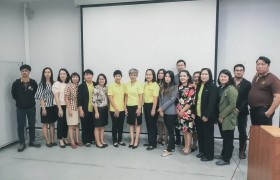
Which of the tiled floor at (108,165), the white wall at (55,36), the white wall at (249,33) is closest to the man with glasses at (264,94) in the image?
the tiled floor at (108,165)

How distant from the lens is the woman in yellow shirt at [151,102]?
13.3ft

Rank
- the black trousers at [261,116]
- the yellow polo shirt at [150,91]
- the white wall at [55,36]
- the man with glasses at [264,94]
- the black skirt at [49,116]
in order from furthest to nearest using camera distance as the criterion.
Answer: the white wall at [55,36] → the black skirt at [49,116] → the yellow polo shirt at [150,91] → the black trousers at [261,116] → the man with glasses at [264,94]

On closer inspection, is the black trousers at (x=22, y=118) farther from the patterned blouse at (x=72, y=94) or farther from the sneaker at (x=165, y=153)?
the sneaker at (x=165, y=153)

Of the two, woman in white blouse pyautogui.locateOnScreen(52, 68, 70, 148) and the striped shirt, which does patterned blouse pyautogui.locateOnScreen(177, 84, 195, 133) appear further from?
the striped shirt

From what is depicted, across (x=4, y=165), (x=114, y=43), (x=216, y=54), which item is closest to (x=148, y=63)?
(x=114, y=43)

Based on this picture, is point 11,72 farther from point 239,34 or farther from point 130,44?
point 239,34

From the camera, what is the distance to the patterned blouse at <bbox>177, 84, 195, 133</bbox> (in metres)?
3.75

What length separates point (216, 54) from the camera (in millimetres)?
4324

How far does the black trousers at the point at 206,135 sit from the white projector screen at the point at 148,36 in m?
1.25

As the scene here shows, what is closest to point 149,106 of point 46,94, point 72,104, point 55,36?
point 72,104

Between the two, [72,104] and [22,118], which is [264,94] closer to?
[72,104]

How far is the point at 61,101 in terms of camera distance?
4.23 m

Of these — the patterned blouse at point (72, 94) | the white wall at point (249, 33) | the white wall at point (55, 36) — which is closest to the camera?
the patterned blouse at point (72, 94)

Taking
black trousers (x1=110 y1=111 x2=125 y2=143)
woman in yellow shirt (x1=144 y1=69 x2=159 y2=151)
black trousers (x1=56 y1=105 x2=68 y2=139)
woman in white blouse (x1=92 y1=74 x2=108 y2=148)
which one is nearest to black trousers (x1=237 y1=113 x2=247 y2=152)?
woman in yellow shirt (x1=144 y1=69 x2=159 y2=151)
